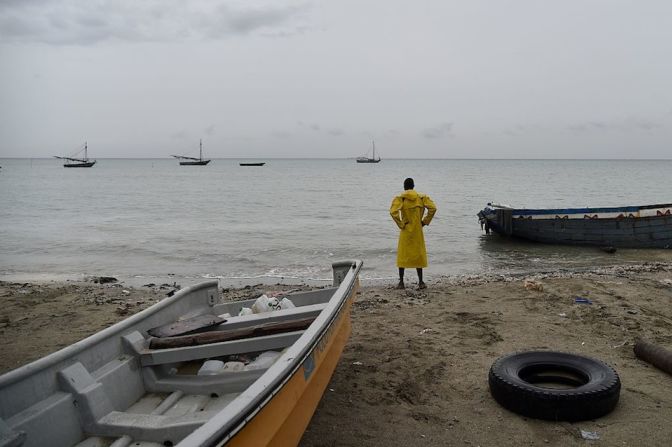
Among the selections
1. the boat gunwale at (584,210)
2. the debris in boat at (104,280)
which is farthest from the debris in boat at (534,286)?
the debris in boat at (104,280)

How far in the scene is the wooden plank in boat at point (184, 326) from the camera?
480cm

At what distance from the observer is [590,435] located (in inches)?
163

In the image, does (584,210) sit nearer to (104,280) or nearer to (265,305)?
(265,305)

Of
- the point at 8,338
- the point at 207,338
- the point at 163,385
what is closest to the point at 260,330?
the point at 207,338

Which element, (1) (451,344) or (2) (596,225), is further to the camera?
(2) (596,225)

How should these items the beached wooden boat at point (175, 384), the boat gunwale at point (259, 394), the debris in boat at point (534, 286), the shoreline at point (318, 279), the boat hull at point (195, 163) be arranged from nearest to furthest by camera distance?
the boat gunwale at point (259, 394) < the beached wooden boat at point (175, 384) < the debris in boat at point (534, 286) < the shoreline at point (318, 279) < the boat hull at point (195, 163)

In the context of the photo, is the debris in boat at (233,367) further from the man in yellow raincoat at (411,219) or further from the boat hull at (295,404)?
the man in yellow raincoat at (411,219)

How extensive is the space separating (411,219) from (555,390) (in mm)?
5004

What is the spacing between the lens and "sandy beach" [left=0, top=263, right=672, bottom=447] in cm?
435

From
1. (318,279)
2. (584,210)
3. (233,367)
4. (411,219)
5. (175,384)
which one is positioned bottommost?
(318,279)

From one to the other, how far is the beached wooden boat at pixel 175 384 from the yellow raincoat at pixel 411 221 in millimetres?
3906

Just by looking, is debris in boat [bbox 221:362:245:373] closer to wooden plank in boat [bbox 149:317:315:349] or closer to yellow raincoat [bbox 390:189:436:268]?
wooden plank in boat [bbox 149:317:315:349]

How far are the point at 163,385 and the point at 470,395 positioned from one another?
2.89m

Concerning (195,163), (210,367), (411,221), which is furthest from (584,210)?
(195,163)
